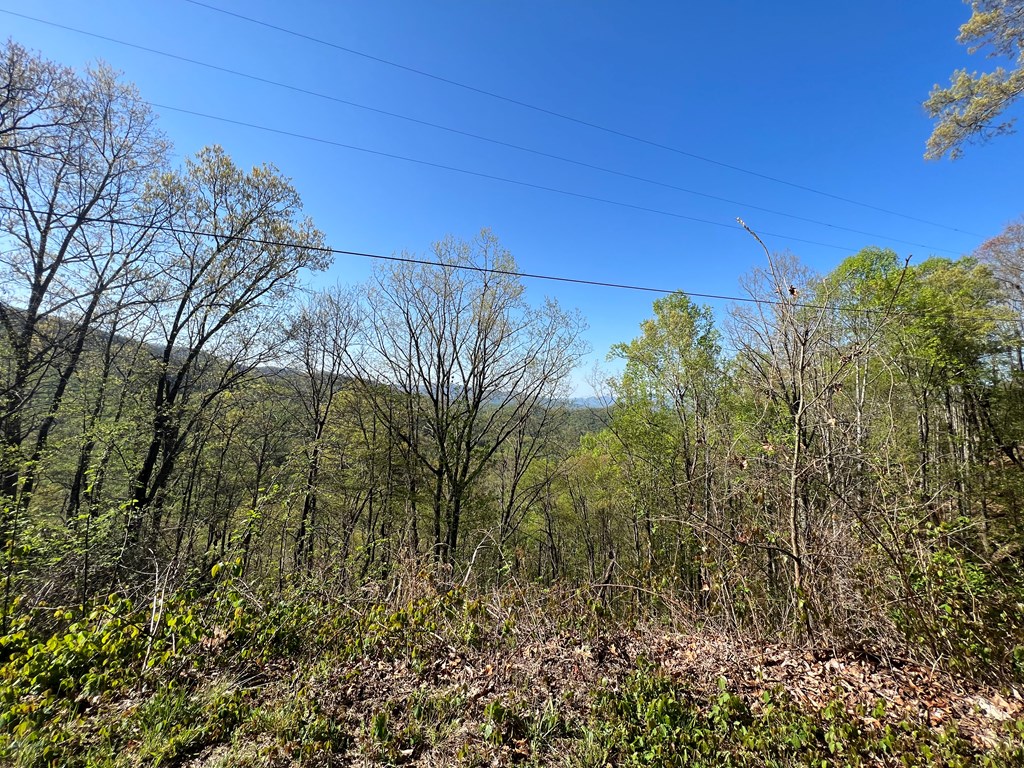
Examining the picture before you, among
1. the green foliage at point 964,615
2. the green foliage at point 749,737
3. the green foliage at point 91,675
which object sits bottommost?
the green foliage at point 91,675

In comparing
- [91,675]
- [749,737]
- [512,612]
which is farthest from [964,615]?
[91,675]

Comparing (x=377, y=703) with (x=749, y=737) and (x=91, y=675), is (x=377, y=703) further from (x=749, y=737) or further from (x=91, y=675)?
(x=749, y=737)

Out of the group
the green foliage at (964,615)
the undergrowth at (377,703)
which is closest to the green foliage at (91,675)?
the undergrowth at (377,703)

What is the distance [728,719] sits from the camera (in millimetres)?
2926

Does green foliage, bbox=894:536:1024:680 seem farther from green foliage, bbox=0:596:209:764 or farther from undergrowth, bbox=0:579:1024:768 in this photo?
green foliage, bbox=0:596:209:764

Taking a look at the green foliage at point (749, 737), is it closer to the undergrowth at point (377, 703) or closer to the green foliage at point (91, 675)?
the undergrowth at point (377, 703)

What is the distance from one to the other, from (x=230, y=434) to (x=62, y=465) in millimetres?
4928

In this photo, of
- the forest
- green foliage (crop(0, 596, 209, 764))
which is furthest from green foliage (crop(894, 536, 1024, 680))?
green foliage (crop(0, 596, 209, 764))

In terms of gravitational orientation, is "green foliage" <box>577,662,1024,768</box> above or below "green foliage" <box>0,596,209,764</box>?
above

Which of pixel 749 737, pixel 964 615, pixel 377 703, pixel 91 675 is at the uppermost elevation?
pixel 964 615

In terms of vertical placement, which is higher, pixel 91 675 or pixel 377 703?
pixel 91 675

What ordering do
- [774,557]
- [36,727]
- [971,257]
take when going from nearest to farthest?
[36,727] < [774,557] < [971,257]

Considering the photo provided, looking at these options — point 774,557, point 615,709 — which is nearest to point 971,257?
point 774,557

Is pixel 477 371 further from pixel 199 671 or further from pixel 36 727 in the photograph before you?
pixel 36 727
